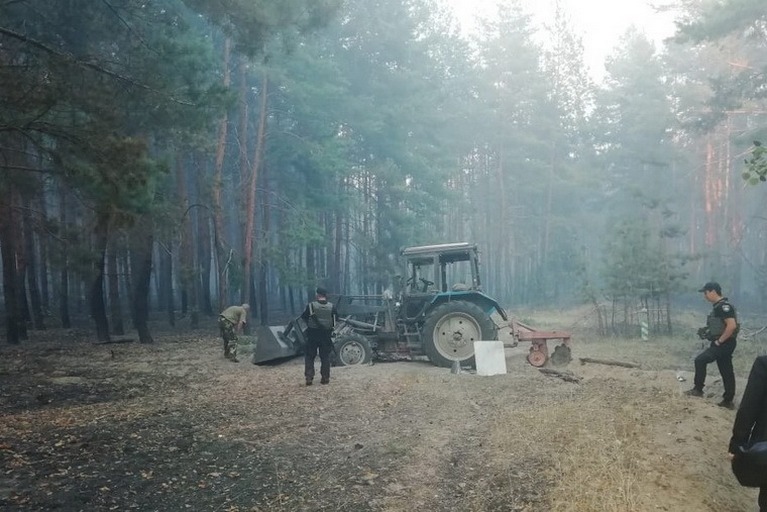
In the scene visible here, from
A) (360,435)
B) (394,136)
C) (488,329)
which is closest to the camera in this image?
(360,435)

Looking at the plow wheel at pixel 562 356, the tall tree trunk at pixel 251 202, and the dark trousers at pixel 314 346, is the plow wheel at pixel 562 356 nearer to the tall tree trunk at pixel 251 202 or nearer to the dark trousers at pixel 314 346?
the dark trousers at pixel 314 346

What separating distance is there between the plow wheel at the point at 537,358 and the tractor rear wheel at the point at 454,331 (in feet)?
3.42

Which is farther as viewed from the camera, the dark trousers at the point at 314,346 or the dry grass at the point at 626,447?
the dark trousers at the point at 314,346

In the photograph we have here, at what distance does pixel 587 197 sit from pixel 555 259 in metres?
8.64

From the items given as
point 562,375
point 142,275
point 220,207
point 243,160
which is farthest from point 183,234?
point 562,375

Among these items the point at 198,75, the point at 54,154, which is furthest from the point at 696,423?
the point at 198,75

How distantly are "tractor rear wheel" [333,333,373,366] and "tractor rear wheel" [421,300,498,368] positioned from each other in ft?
4.23

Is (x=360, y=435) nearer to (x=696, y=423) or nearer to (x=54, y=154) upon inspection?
(x=696, y=423)

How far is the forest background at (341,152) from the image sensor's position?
33.0 feet

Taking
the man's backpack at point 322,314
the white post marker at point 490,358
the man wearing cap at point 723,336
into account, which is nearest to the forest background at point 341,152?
the man wearing cap at point 723,336

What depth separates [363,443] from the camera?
270 inches

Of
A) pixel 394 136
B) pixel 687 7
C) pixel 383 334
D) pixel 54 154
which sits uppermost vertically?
pixel 687 7

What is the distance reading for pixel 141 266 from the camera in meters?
15.9

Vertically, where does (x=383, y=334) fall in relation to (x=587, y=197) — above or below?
below
